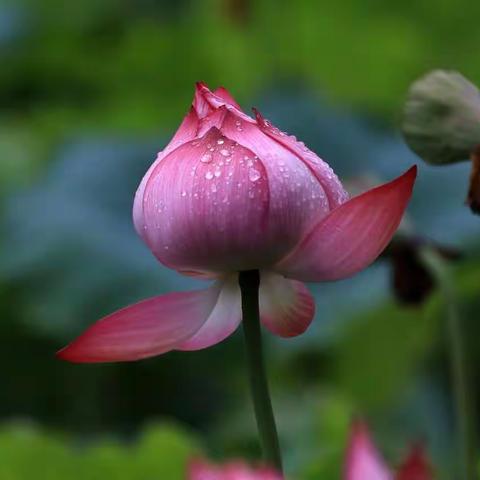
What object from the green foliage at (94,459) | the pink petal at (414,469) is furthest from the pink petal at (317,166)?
the green foliage at (94,459)

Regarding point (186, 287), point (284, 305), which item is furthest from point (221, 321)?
point (186, 287)

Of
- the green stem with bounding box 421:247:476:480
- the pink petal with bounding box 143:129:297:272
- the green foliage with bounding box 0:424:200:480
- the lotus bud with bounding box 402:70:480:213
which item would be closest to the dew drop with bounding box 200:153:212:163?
the pink petal with bounding box 143:129:297:272

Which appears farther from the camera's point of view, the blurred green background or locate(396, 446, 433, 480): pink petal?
the blurred green background

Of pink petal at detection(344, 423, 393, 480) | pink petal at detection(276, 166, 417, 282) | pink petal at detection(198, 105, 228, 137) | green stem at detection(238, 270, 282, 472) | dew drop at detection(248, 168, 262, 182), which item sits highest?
pink petal at detection(198, 105, 228, 137)

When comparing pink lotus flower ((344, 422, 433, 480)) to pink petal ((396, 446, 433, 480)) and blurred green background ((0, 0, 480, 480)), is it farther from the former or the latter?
blurred green background ((0, 0, 480, 480))

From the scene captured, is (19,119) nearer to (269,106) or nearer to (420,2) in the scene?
(269,106)

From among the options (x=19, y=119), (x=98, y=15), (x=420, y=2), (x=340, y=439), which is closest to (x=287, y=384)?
(x=340, y=439)

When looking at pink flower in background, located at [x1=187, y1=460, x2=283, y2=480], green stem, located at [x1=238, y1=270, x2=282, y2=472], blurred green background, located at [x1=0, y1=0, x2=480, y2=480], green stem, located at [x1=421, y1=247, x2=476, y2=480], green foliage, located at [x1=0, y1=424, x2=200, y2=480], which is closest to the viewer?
pink flower in background, located at [x1=187, y1=460, x2=283, y2=480]

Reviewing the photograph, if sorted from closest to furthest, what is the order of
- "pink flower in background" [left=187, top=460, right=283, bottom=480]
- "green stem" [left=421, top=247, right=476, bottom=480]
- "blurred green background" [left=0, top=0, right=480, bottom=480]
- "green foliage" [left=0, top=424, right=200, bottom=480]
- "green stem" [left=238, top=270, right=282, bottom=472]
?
"pink flower in background" [left=187, top=460, right=283, bottom=480] → "green stem" [left=238, top=270, right=282, bottom=472] → "green stem" [left=421, top=247, right=476, bottom=480] → "green foliage" [left=0, top=424, right=200, bottom=480] → "blurred green background" [left=0, top=0, right=480, bottom=480]
